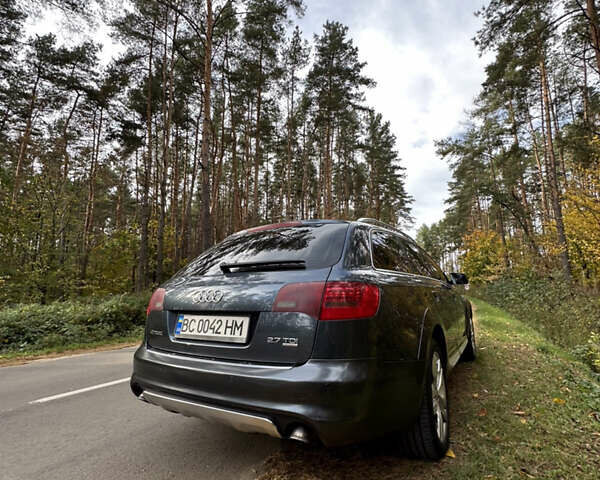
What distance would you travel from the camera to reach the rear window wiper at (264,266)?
180 cm

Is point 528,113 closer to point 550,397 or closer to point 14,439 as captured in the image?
point 550,397

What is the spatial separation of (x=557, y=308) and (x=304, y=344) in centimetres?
1231

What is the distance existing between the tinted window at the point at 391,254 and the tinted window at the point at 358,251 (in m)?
0.09

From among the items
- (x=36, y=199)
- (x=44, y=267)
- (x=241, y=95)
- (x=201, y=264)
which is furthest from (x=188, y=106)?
(x=201, y=264)

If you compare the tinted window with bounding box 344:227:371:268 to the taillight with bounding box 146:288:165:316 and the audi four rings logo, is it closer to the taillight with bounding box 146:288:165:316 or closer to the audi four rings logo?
the audi four rings logo

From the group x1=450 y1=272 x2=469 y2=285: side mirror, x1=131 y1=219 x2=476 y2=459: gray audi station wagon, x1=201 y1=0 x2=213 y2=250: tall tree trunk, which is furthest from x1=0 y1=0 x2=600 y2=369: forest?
x1=131 y1=219 x2=476 y2=459: gray audi station wagon

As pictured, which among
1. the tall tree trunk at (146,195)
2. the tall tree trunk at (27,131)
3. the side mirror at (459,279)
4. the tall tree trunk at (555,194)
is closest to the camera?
the side mirror at (459,279)

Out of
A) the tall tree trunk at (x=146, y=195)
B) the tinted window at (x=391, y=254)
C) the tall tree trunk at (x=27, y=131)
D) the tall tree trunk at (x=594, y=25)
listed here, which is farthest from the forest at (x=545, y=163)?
the tall tree trunk at (x=27, y=131)

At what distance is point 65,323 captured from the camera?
7484 millimetres

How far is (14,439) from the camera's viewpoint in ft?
7.92

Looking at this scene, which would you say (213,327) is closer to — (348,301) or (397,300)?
(348,301)

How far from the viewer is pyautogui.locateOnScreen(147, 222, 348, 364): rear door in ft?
5.26

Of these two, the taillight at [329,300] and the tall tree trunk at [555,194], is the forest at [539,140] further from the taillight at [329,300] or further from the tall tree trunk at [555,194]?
the taillight at [329,300]

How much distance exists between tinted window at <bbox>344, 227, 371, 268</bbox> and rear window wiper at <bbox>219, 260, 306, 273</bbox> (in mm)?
281
